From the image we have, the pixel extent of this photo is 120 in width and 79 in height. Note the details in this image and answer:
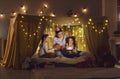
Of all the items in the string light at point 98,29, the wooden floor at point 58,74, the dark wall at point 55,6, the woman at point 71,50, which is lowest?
the wooden floor at point 58,74

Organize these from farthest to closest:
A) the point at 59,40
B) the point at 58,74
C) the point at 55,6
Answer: the point at 55,6, the point at 59,40, the point at 58,74

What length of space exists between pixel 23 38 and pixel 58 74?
1.63 m

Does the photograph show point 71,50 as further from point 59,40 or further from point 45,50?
point 45,50

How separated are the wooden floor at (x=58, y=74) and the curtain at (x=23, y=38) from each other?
419 mm

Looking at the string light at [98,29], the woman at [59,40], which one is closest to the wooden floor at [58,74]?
the woman at [59,40]

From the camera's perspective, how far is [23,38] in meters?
8.59

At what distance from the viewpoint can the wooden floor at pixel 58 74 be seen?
278 inches

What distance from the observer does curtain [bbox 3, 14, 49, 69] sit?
855 centimetres

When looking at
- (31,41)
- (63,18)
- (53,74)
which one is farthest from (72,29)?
(53,74)

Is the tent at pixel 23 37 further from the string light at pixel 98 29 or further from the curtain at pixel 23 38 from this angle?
the string light at pixel 98 29

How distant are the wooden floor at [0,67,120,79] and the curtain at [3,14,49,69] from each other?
419 millimetres

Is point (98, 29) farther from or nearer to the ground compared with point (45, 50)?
farther from the ground

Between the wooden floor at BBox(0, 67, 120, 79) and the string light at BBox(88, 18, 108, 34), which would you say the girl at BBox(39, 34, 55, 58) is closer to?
the wooden floor at BBox(0, 67, 120, 79)

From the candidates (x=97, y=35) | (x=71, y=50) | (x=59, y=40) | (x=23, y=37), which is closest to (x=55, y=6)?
(x=59, y=40)
